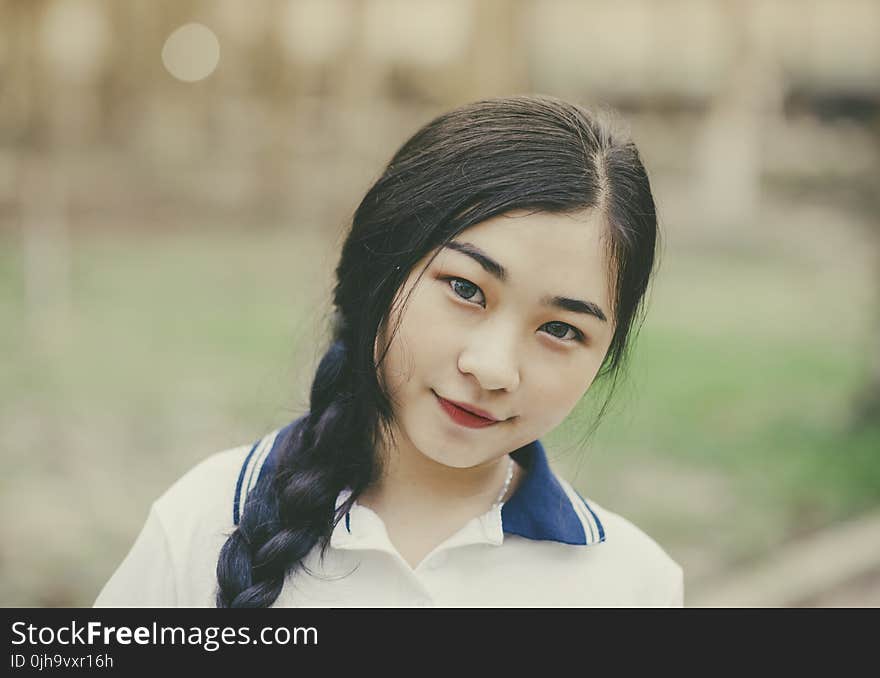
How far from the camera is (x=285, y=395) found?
164 inches

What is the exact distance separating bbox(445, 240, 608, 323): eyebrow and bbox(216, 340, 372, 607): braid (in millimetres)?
316

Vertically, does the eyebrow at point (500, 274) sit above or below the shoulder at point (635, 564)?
above

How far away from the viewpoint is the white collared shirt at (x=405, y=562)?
1381mm

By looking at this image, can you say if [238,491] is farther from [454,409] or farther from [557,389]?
[557,389]

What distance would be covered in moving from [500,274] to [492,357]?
0.36 feet

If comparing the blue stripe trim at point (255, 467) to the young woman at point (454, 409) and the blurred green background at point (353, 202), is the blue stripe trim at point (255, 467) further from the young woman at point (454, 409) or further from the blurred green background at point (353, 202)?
the blurred green background at point (353, 202)

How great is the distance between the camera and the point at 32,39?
23.6ft

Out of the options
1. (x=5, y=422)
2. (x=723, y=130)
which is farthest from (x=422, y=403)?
(x=723, y=130)

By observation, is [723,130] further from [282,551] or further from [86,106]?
[282,551]

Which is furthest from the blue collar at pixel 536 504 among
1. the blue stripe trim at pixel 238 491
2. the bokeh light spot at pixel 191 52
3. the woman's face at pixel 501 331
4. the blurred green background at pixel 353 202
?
the bokeh light spot at pixel 191 52

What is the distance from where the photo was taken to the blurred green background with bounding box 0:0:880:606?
15.9ft

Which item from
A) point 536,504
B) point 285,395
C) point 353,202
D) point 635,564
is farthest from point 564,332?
point 353,202

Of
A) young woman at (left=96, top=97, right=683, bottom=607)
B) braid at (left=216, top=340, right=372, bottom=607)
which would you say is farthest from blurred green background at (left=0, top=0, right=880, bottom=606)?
braid at (left=216, top=340, right=372, bottom=607)
